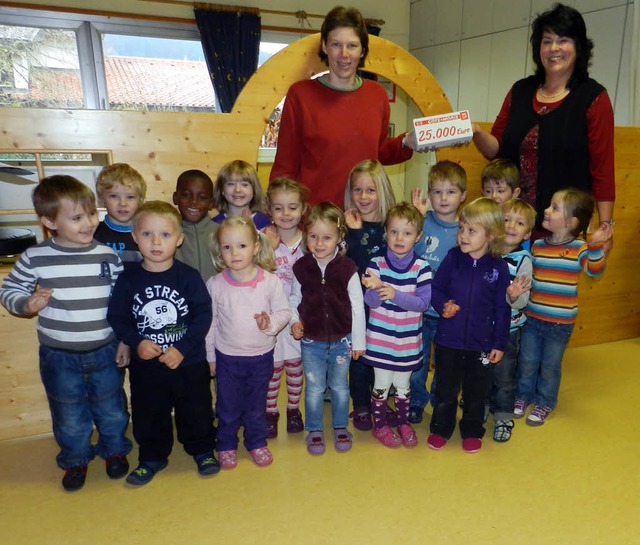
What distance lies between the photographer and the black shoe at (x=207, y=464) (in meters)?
2.13

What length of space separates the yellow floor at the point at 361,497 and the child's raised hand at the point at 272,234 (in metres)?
0.99

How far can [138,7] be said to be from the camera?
17.3 feet

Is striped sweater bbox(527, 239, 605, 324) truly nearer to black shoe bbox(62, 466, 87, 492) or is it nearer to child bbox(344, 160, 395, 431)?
child bbox(344, 160, 395, 431)

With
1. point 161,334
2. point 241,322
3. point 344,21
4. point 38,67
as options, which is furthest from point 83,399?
point 38,67

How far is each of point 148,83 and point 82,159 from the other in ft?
9.76

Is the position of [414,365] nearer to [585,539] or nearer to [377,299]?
[377,299]

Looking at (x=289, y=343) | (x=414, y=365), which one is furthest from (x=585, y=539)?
(x=289, y=343)

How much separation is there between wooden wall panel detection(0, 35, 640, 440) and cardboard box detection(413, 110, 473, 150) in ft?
1.98

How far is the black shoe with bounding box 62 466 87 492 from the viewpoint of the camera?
80.7 inches

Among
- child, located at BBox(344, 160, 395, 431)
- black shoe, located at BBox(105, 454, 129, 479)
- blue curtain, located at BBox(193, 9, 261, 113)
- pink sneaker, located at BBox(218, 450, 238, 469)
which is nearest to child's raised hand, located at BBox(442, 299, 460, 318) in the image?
child, located at BBox(344, 160, 395, 431)

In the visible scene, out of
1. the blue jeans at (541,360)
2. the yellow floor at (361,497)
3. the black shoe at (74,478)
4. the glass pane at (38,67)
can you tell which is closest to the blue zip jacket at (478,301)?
the blue jeans at (541,360)

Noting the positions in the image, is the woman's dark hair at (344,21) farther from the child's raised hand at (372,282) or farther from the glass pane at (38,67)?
the glass pane at (38,67)

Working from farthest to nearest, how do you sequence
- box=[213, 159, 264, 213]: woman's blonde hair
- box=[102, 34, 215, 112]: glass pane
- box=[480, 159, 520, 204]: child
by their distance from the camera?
box=[102, 34, 215, 112]: glass pane → box=[480, 159, 520, 204]: child → box=[213, 159, 264, 213]: woman's blonde hair

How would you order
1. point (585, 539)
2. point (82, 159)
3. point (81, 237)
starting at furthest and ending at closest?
point (82, 159), point (81, 237), point (585, 539)
